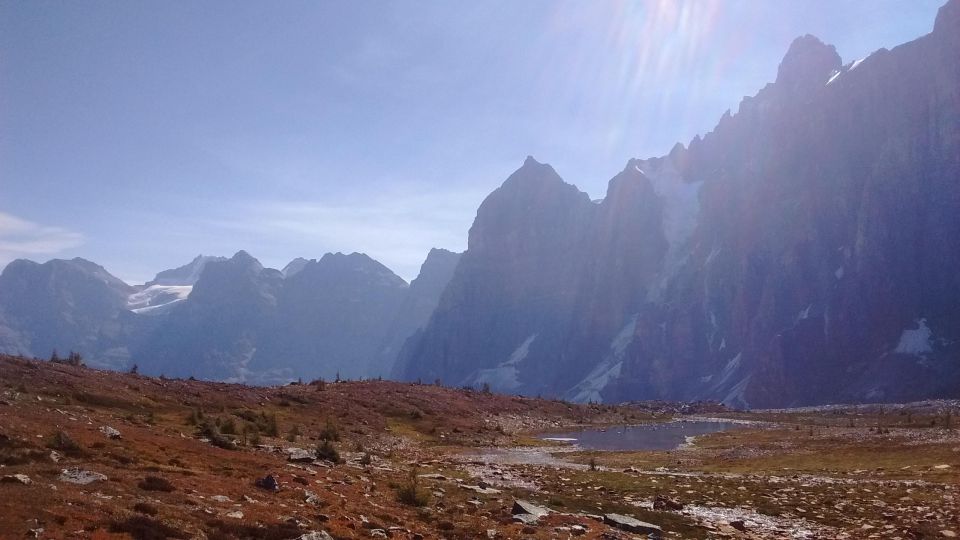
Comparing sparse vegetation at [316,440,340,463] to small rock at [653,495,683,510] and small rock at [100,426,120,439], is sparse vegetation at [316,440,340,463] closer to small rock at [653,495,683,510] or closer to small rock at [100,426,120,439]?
small rock at [100,426,120,439]

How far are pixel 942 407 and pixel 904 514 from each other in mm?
105348

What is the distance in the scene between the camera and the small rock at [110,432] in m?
25.7

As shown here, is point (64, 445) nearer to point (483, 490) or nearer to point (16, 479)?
point (16, 479)

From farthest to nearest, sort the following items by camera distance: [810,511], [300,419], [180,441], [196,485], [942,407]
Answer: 1. [942,407]
2. [300,419]
3. [180,441]
4. [810,511]
5. [196,485]

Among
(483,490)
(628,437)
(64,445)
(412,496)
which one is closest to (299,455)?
(483,490)

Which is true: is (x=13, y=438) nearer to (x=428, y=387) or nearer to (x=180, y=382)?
(x=180, y=382)

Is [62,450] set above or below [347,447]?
above

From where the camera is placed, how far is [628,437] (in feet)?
257

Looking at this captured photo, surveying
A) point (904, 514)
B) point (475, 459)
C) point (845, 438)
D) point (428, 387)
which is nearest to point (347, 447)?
point (475, 459)

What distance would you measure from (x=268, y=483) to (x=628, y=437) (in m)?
63.1

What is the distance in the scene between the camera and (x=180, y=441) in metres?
29.2

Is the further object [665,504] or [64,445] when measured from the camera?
[665,504]

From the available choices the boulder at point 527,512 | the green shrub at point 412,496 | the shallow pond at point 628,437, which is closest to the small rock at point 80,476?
the green shrub at point 412,496

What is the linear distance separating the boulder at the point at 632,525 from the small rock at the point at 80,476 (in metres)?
16.2
